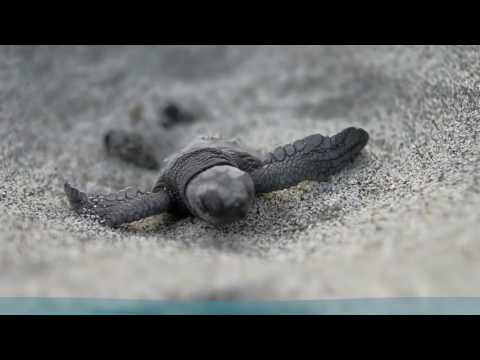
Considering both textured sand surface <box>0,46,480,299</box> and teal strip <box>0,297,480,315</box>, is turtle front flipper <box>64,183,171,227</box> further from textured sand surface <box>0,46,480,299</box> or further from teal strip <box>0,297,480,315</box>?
teal strip <box>0,297,480,315</box>

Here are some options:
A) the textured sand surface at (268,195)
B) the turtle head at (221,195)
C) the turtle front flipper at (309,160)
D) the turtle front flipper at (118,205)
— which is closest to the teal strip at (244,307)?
the textured sand surface at (268,195)

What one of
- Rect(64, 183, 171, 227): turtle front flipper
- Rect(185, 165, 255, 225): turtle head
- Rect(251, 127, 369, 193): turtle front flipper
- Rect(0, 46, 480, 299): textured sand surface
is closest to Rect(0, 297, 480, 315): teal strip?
Rect(0, 46, 480, 299): textured sand surface

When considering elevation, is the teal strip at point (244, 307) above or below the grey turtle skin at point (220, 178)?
below

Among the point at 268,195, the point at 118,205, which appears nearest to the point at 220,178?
the point at 268,195

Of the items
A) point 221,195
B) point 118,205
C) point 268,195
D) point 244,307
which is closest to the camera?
point 244,307

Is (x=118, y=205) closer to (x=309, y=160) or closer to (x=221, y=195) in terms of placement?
(x=221, y=195)

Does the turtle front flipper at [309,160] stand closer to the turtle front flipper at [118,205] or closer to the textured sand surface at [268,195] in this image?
the textured sand surface at [268,195]
